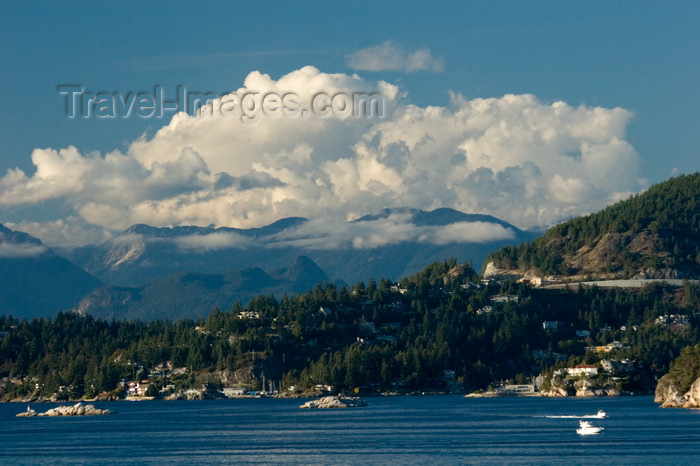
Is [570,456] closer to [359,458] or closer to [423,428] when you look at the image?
[359,458]

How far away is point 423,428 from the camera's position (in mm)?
199750

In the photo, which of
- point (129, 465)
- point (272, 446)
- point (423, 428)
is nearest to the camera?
point (129, 465)

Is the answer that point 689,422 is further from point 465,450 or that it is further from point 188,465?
point 188,465

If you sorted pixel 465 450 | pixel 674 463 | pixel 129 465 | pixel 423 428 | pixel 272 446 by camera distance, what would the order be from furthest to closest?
pixel 423 428, pixel 272 446, pixel 465 450, pixel 129 465, pixel 674 463

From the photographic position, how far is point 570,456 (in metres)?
148

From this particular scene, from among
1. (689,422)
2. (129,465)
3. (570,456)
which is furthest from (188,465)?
(689,422)

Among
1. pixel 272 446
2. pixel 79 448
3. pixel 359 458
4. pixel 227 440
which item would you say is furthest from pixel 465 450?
pixel 79 448

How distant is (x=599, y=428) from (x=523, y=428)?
1563 centimetres

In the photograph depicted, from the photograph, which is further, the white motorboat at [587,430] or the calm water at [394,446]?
the white motorboat at [587,430]

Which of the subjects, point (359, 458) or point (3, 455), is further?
point (3, 455)

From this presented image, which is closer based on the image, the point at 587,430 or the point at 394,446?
the point at 394,446

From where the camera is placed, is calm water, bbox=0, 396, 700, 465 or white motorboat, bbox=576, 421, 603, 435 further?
white motorboat, bbox=576, 421, 603, 435

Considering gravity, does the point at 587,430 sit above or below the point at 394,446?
above

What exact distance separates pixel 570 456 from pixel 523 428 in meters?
44.9
